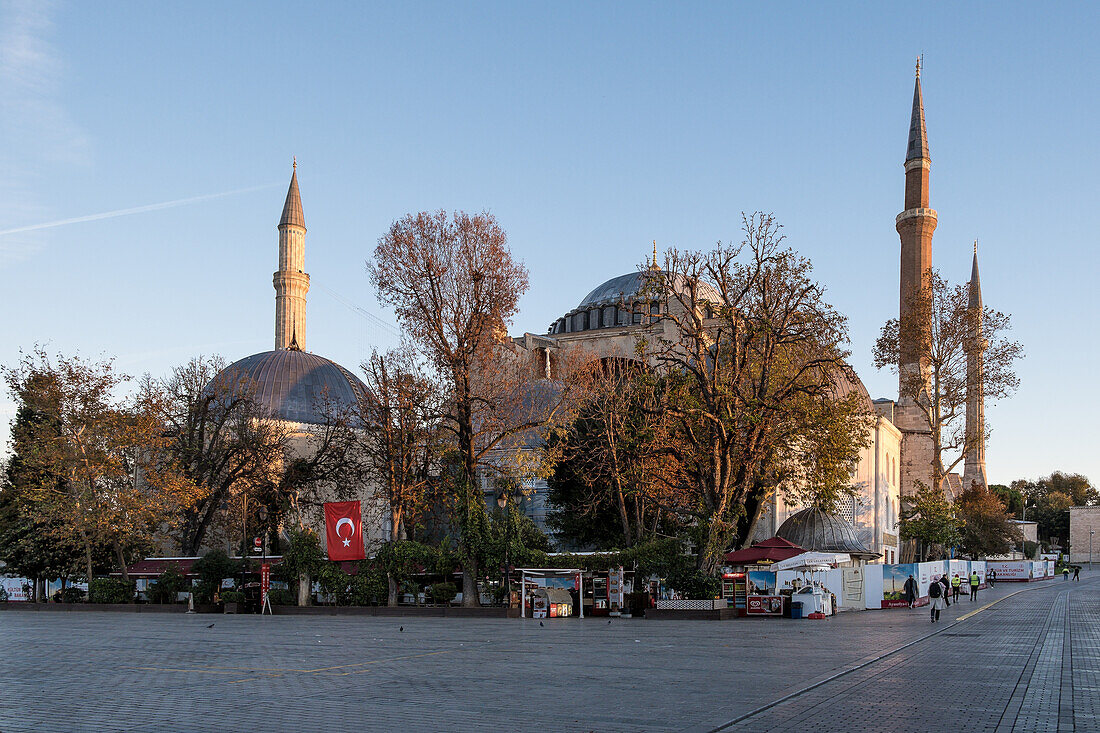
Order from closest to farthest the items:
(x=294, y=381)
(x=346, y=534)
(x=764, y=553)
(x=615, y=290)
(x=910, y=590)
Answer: (x=764, y=553), (x=910, y=590), (x=346, y=534), (x=294, y=381), (x=615, y=290)

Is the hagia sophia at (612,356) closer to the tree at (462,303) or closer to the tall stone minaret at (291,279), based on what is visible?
the tall stone minaret at (291,279)

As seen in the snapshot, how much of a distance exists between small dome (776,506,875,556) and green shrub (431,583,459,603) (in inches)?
830

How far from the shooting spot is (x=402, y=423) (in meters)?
32.7

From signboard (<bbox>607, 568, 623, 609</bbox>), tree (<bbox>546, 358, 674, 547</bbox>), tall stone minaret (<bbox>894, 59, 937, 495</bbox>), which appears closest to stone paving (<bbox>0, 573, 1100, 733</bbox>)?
signboard (<bbox>607, 568, 623, 609</bbox>)

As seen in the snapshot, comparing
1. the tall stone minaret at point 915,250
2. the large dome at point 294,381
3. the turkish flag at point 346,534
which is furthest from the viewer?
the tall stone minaret at point 915,250

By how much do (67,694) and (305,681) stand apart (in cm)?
251

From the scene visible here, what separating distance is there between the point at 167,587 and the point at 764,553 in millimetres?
22150

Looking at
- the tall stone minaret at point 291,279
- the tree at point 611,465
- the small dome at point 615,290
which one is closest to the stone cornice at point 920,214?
the small dome at point 615,290

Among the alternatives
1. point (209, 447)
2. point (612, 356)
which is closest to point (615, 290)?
point (612, 356)

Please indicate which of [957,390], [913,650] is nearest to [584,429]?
[957,390]

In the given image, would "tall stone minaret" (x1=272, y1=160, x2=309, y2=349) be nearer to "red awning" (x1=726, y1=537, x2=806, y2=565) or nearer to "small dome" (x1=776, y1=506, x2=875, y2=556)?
"small dome" (x1=776, y1=506, x2=875, y2=556)

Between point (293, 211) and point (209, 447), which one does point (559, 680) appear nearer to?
point (209, 447)

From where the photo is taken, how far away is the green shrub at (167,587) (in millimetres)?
36469

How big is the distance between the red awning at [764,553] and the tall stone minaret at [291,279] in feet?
138
